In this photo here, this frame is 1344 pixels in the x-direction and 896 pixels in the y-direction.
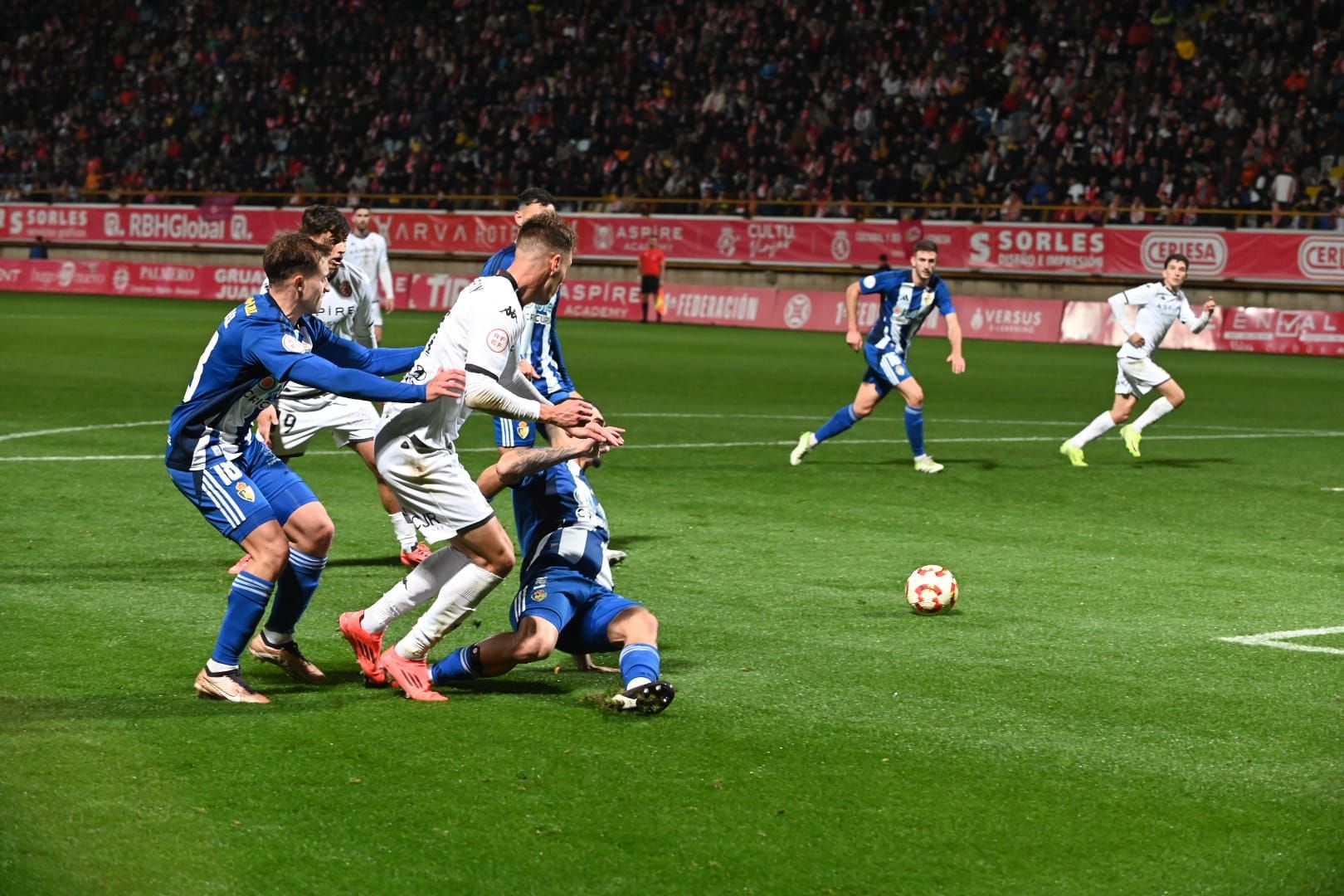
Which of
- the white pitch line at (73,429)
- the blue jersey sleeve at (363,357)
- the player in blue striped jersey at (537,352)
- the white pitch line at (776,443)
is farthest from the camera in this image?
the white pitch line at (73,429)

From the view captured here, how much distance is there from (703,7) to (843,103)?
256 inches

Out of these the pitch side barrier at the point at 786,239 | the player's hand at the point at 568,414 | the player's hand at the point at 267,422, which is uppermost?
the pitch side barrier at the point at 786,239

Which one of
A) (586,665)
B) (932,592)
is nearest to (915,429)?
(932,592)

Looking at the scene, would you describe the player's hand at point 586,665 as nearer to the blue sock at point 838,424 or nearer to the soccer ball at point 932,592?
the soccer ball at point 932,592

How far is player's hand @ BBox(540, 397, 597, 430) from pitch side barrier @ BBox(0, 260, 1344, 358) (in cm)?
2694

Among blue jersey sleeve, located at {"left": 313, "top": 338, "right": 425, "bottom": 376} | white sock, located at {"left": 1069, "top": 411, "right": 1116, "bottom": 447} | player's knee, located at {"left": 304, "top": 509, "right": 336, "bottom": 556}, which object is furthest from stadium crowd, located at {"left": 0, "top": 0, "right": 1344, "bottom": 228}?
player's knee, located at {"left": 304, "top": 509, "right": 336, "bottom": 556}

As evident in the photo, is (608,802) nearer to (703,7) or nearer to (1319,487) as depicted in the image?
(1319,487)

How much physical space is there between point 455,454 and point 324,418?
3702 millimetres

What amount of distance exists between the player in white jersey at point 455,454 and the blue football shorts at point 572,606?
0.48ft

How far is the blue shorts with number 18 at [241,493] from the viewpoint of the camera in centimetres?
643

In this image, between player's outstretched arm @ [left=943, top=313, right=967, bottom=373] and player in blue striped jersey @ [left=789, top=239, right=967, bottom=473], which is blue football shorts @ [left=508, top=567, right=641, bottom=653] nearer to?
player in blue striped jersey @ [left=789, top=239, right=967, bottom=473]

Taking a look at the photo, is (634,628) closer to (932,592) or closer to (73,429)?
(932,592)

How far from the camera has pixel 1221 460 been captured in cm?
1550

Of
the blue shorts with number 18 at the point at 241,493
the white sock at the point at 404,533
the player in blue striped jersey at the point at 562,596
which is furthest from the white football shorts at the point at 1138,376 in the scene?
the blue shorts with number 18 at the point at 241,493
